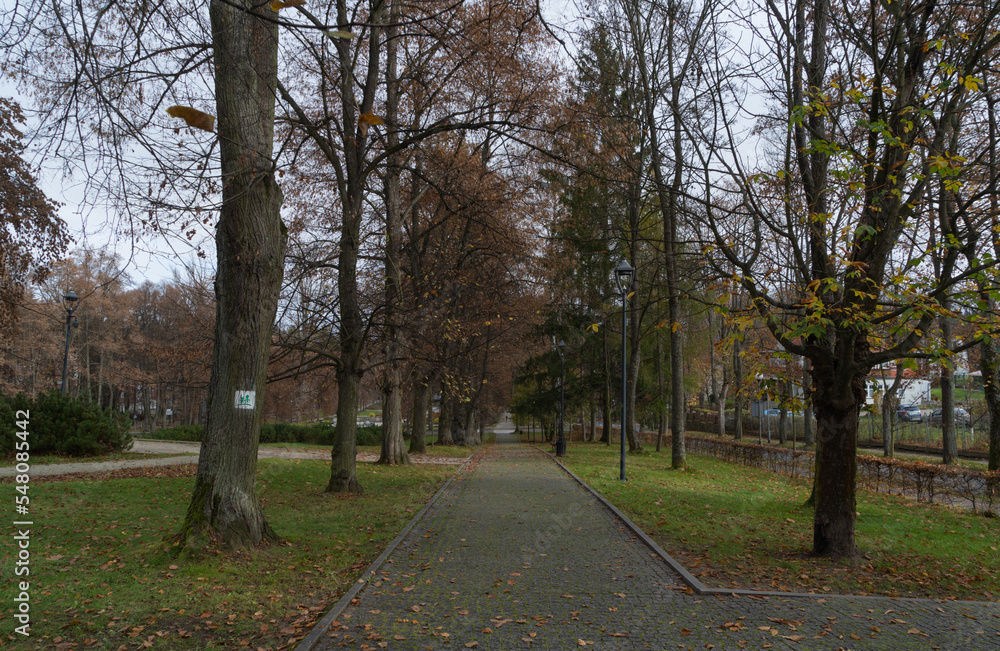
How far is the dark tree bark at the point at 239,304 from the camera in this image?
6691mm

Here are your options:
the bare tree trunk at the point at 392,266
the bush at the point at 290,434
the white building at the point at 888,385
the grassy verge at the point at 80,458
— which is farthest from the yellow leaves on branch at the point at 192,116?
the bush at the point at 290,434

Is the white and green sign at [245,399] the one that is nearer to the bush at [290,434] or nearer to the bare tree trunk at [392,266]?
the bare tree trunk at [392,266]

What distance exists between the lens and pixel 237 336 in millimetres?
6941

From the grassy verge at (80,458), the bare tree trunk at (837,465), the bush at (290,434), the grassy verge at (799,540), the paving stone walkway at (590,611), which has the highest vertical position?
the bare tree trunk at (837,465)

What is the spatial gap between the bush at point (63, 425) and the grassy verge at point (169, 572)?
7.95 m

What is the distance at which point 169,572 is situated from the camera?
19.3 feet

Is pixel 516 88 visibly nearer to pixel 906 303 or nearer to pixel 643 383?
pixel 906 303

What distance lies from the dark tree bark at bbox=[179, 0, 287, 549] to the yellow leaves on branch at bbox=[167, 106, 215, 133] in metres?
3.46

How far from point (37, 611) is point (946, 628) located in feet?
23.8

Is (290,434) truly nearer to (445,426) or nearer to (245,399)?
(445,426)

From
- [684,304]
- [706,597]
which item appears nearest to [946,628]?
[706,597]

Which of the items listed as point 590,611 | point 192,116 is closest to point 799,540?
point 590,611

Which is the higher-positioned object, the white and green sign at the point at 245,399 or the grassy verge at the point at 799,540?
the white and green sign at the point at 245,399

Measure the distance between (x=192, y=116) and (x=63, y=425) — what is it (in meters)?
19.4
